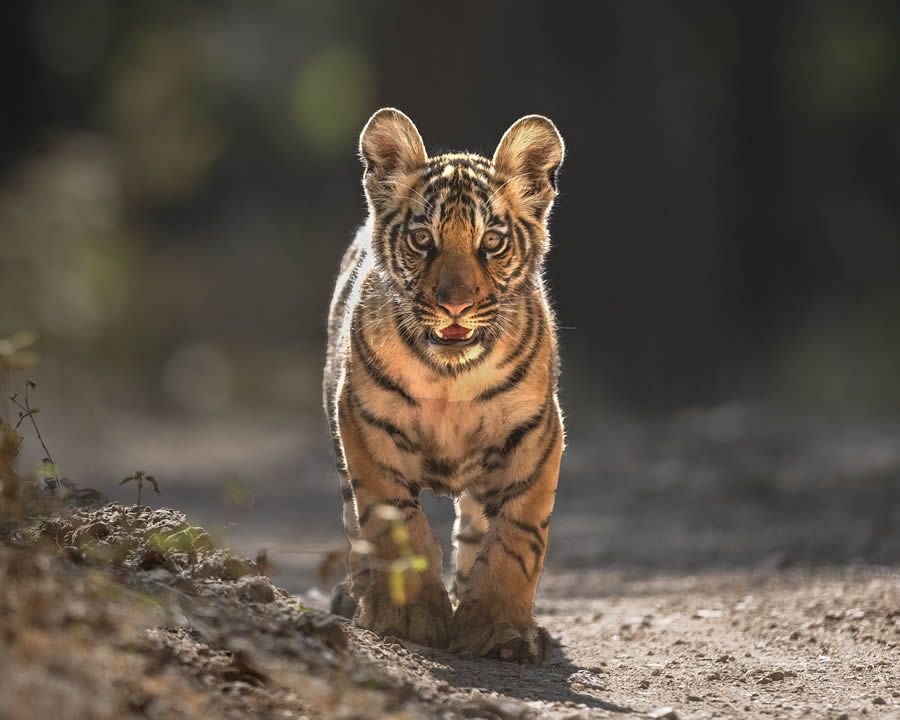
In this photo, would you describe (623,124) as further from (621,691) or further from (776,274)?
(621,691)

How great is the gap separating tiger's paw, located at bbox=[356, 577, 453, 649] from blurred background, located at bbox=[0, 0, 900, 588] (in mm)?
4760

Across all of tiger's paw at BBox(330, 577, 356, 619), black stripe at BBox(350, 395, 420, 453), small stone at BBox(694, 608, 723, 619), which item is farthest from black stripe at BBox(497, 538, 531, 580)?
small stone at BBox(694, 608, 723, 619)

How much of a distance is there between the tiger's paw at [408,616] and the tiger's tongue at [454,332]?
831mm

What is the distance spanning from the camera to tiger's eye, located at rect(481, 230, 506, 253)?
4.54 metres

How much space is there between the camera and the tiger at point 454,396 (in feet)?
14.5

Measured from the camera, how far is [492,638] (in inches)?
172

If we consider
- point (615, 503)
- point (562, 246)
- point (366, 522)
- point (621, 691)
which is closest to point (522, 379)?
point (366, 522)

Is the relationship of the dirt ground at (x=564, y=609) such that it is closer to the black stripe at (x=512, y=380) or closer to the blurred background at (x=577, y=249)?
the blurred background at (x=577, y=249)

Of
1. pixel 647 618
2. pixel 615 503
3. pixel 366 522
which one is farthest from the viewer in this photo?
pixel 615 503

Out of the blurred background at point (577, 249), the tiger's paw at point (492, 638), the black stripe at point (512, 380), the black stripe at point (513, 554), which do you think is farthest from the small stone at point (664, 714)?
the blurred background at point (577, 249)

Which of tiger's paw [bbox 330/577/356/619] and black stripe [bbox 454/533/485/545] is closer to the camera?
tiger's paw [bbox 330/577/356/619]

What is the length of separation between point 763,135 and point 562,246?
348 centimetres

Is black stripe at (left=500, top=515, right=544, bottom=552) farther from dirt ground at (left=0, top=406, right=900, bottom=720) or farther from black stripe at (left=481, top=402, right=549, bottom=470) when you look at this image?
dirt ground at (left=0, top=406, right=900, bottom=720)

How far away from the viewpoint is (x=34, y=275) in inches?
662
